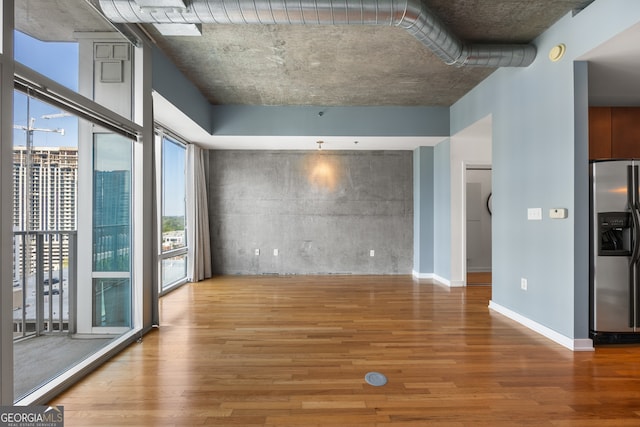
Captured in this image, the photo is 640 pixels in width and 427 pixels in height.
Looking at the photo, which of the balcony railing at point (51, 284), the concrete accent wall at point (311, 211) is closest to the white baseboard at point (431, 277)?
the concrete accent wall at point (311, 211)

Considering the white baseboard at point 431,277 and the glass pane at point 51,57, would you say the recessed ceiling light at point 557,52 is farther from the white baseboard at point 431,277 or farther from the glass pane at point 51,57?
the glass pane at point 51,57

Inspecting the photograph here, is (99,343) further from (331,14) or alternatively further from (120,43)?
(331,14)

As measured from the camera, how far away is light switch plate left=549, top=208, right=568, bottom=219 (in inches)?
115

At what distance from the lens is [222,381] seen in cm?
232

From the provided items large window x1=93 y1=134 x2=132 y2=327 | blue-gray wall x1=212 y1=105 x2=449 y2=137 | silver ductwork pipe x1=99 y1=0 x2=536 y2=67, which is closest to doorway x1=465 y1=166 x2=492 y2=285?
blue-gray wall x1=212 y1=105 x2=449 y2=137

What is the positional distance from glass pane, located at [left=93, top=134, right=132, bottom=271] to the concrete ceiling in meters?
1.00

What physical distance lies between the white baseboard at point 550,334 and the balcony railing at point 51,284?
457 centimetres

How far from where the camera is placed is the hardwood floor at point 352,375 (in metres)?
1.92

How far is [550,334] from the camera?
309 centimetres

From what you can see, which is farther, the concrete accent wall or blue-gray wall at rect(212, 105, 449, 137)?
the concrete accent wall

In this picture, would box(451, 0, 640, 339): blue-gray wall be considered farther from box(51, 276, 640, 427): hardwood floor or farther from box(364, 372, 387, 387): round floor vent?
box(364, 372, 387, 387): round floor vent

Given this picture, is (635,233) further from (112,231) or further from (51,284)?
(51,284)

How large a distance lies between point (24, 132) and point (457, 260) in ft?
18.7

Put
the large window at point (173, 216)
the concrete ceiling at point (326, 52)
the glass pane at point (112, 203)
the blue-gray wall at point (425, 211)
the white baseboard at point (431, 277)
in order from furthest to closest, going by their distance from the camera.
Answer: the blue-gray wall at point (425, 211)
the white baseboard at point (431, 277)
the large window at point (173, 216)
the glass pane at point (112, 203)
the concrete ceiling at point (326, 52)
